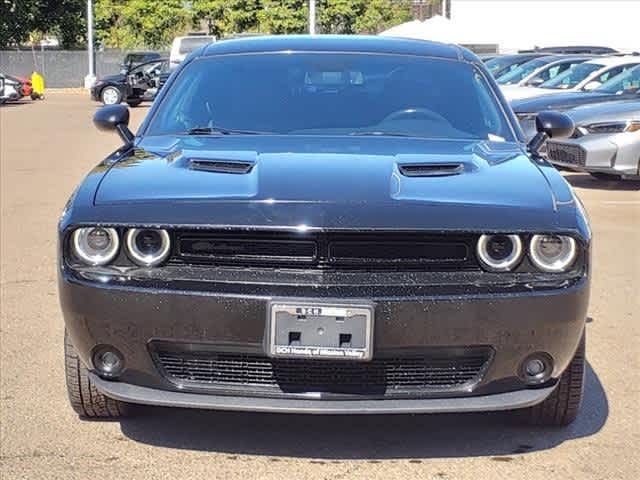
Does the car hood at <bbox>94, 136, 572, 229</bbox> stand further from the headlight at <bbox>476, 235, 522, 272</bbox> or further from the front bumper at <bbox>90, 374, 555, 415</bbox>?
the front bumper at <bbox>90, 374, 555, 415</bbox>

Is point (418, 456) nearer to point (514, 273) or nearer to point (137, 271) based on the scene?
point (514, 273)

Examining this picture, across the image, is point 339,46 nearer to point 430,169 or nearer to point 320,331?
point 430,169

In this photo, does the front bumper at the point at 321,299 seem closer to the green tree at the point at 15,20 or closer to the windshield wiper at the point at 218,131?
the windshield wiper at the point at 218,131

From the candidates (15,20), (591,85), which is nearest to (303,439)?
(591,85)

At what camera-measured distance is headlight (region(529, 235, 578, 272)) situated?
372 cm

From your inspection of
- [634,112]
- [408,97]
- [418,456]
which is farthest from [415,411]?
[634,112]

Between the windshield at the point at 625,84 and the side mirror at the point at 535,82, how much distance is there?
385cm

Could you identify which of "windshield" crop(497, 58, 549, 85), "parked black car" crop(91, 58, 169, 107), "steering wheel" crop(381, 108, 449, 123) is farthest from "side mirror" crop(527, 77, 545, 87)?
"parked black car" crop(91, 58, 169, 107)

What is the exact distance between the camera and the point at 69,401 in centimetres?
446

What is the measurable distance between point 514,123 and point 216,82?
1.46 m

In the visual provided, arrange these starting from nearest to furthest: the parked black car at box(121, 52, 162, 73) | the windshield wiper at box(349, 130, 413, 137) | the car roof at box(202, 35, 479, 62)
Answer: the windshield wiper at box(349, 130, 413, 137) < the car roof at box(202, 35, 479, 62) < the parked black car at box(121, 52, 162, 73)

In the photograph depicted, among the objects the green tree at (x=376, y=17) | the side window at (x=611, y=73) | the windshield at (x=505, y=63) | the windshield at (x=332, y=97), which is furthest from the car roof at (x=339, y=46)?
the green tree at (x=376, y=17)

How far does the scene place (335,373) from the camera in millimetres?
3688

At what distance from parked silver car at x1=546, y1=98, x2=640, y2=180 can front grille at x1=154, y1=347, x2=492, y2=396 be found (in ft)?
27.8
